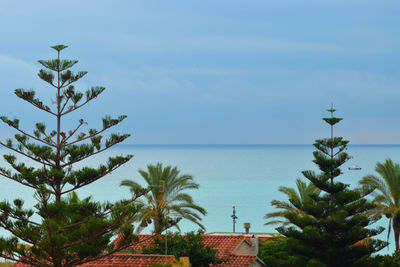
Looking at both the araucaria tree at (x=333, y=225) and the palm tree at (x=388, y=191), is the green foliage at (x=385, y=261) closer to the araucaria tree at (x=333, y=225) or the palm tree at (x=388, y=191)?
the araucaria tree at (x=333, y=225)

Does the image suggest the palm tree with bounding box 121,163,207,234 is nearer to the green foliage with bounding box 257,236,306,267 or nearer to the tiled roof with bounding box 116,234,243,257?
the tiled roof with bounding box 116,234,243,257

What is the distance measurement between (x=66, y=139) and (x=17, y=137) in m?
1.24

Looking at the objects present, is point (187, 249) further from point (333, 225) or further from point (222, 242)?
point (333, 225)

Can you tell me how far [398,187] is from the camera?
25719 mm

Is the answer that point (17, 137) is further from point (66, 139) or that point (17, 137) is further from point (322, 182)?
point (322, 182)

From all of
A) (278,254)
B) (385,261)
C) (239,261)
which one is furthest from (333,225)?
(278,254)

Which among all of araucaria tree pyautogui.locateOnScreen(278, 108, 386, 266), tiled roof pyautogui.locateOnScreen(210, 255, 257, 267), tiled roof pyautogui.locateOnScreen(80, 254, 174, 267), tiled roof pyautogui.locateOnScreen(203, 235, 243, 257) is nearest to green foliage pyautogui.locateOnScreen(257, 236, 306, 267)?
araucaria tree pyautogui.locateOnScreen(278, 108, 386, 266)

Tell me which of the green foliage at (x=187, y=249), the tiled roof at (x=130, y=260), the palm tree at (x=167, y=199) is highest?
the palm tree at (x=167, y=199)

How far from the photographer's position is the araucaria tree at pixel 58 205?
15.6 meters

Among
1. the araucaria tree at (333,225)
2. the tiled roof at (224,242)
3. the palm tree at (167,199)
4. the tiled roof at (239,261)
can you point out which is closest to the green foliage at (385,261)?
the araucaria tree at (333,225)

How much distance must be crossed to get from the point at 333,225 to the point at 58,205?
370 inches

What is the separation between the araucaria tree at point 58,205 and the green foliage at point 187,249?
170 inches

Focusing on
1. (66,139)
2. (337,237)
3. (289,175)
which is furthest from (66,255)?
(289,175)

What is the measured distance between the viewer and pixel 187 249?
2128cm
